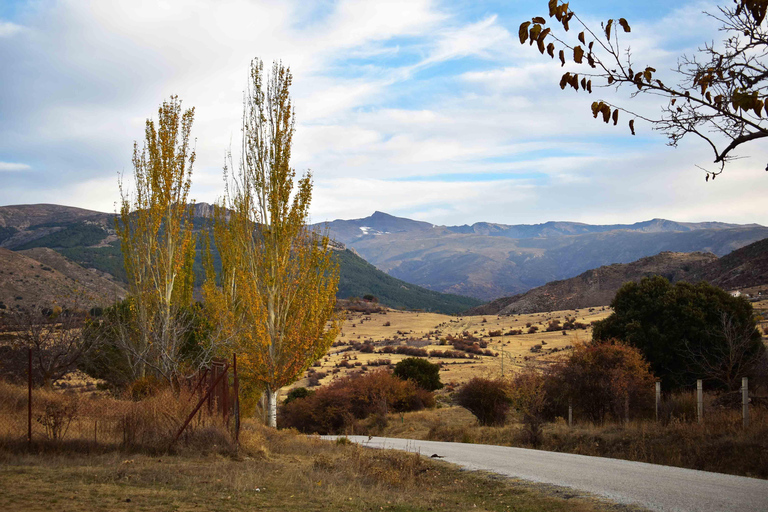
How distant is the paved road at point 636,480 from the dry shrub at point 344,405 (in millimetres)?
16242

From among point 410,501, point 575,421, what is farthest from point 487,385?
point 410,501

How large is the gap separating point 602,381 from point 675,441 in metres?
6.49

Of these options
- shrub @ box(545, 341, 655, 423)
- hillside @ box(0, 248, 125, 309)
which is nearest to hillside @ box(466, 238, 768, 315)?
shrub @ box(545, 341, 655, 423)

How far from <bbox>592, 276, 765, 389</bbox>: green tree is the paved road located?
432 inches

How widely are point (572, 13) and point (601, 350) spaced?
19695 mm

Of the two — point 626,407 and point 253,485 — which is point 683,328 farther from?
point 253,485

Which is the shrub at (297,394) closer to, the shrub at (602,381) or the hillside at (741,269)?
the shrub at (602,381)

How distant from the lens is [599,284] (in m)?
109

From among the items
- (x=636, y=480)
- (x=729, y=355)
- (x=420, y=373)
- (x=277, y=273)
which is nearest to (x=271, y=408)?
(x=277, y=273)

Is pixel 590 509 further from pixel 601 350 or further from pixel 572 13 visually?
pixel 601 350

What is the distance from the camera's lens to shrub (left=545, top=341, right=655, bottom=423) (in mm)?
22125

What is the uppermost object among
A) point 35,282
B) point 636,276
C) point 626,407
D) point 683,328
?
point 35,282

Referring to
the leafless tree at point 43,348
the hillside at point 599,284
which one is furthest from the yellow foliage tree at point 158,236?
the hillside at point 599,284

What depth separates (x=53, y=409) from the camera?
576 inches
